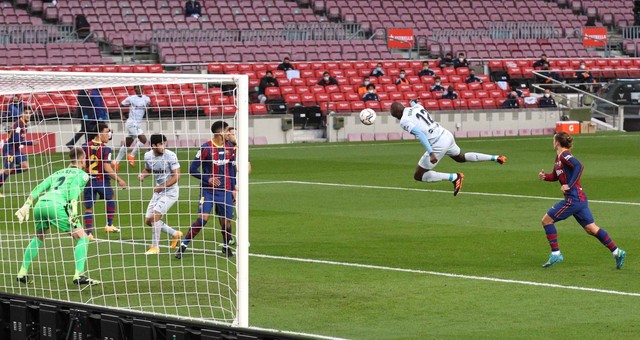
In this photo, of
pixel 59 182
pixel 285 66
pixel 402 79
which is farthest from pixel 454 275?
pixel 402 79

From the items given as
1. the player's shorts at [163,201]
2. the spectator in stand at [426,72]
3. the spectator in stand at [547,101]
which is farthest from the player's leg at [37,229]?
the spectator in stand at [426,72]

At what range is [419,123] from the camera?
21422 mm

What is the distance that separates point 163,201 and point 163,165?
1.89ft

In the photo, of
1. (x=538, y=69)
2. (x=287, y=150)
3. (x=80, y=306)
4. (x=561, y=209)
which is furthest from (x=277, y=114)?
(x=80, y=306)

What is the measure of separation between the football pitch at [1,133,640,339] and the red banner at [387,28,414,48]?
68.7 ft

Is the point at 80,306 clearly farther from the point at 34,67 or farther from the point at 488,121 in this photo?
the point at 488,121

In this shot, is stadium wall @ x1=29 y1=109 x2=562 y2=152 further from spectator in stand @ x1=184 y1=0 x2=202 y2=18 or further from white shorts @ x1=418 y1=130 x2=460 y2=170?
white shorts @ x1=418 y1=130 x2=460 y2=170

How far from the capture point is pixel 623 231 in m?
19.4

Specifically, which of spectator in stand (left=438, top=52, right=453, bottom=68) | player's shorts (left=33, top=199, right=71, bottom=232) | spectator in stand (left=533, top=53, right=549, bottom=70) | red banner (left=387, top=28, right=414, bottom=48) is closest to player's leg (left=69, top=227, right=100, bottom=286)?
player's shorts (left=33, top=199, right=71, bottom=232)

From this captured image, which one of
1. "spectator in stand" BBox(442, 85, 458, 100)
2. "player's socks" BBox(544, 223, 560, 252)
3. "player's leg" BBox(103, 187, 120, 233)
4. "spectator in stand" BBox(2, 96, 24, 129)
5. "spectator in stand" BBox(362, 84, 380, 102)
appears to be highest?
"spectator in stand" BBox(2, 96, 24, 129)

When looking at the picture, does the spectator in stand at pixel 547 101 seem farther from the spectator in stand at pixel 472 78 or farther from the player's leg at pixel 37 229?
the player's leg at pixel 37 229

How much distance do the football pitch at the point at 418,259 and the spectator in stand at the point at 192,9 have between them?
64.7ft

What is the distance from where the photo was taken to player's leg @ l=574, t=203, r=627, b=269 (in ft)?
51.8

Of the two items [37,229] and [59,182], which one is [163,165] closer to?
[59,182]
